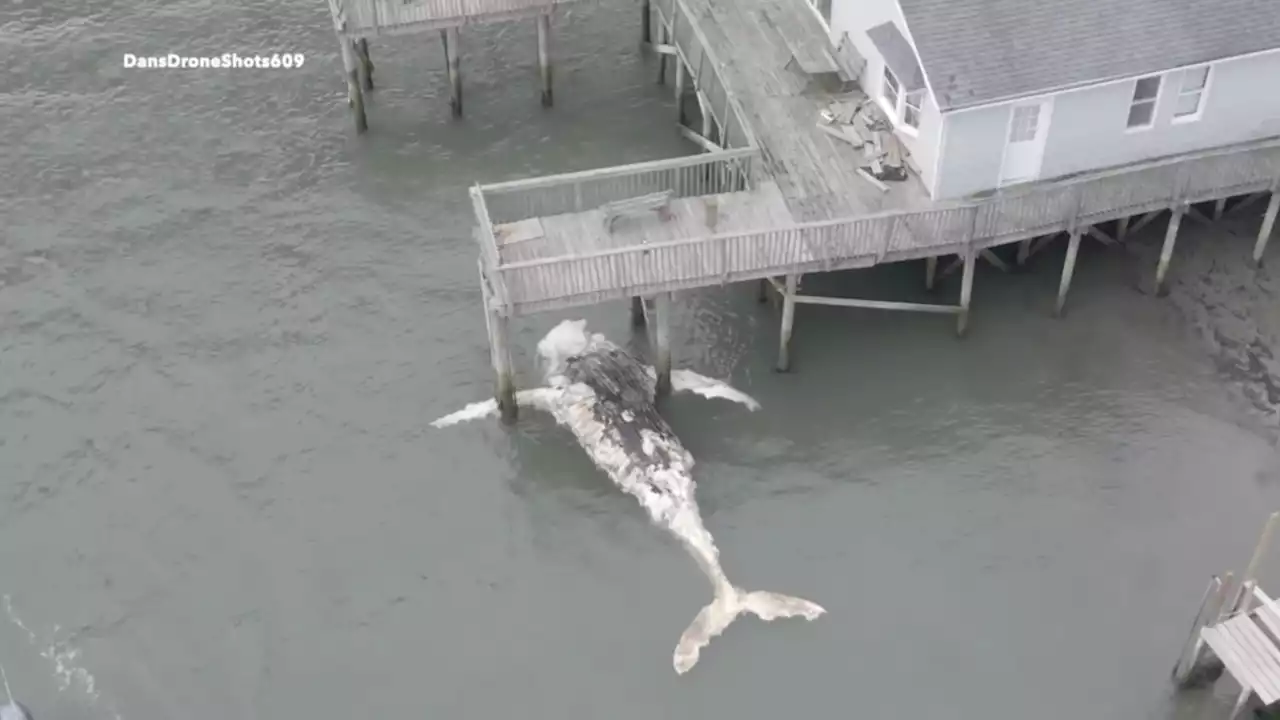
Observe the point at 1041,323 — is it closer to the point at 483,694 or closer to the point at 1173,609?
the point at 1173,609

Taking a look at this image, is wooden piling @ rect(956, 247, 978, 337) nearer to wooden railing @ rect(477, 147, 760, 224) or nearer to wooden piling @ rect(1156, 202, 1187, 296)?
wooden piling @ rect(1156, 202, 1187, 296)

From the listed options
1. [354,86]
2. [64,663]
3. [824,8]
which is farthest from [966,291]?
[64,663]

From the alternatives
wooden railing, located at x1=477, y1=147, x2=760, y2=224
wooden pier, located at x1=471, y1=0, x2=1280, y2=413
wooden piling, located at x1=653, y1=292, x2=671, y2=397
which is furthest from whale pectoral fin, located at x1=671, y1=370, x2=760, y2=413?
wooden railing, located at x1=477, y1=147, x2=760, y2=224

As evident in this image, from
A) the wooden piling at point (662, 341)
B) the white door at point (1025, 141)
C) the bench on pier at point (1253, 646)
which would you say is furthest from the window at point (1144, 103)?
the bench on pier at point (1253, 646)

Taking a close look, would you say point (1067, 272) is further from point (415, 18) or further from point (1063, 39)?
point (415, 18)

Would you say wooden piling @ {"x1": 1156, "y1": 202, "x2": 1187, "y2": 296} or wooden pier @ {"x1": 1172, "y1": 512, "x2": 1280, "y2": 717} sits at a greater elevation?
wooden piling @ {"x1": 1156, "y1": 202, "x2": 1187, "y2": 296}

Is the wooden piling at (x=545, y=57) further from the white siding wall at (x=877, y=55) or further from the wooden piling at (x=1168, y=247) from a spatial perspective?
the wooden piling at (x=1168, y=247)
